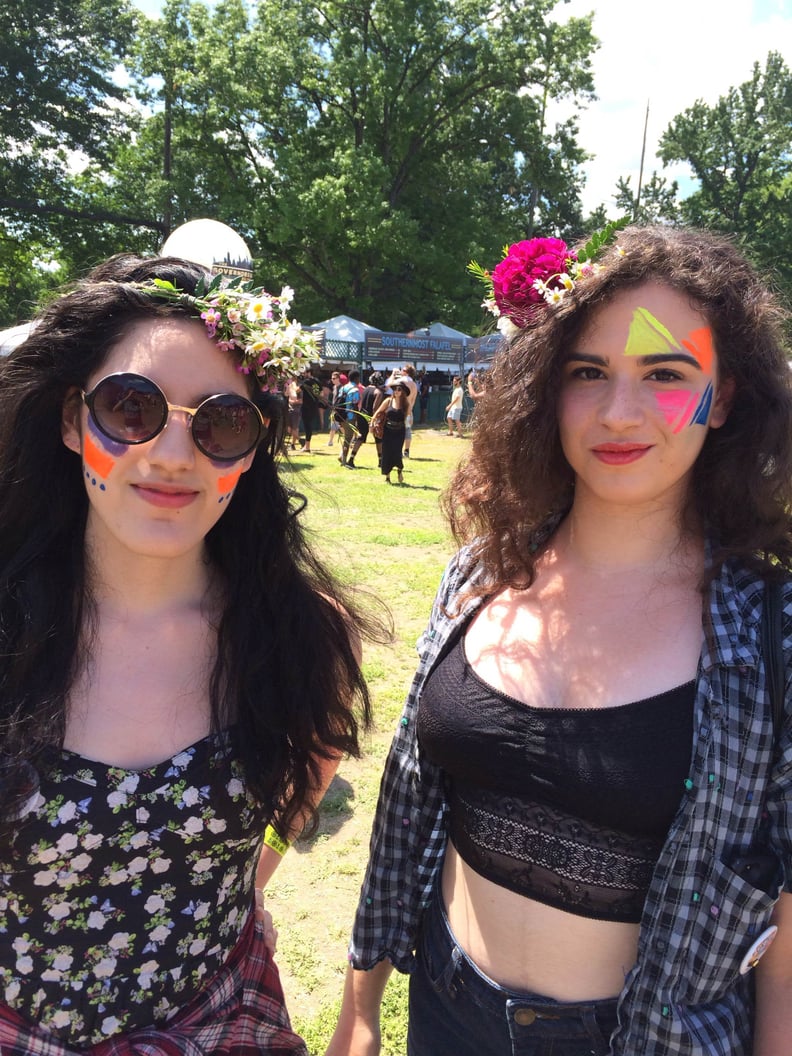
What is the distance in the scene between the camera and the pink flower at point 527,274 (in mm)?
1486

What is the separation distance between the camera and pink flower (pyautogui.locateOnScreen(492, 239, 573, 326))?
1.49 m

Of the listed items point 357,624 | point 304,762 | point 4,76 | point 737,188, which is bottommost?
point 304,762

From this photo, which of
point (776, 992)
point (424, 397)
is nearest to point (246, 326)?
point (776, 992)

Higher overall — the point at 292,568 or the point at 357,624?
the point at 292,568

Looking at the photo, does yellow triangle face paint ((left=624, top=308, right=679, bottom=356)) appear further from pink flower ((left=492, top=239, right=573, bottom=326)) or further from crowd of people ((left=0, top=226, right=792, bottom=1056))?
pink flower ((left=492, top=239, right=573, bottom=326))

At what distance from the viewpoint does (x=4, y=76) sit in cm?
1992

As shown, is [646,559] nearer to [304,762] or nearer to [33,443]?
[304,762]

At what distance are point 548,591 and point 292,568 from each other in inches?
24.3

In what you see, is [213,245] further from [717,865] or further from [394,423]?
[717,865]

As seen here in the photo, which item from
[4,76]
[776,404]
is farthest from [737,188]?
[776,404]

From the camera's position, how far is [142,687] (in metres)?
1.41

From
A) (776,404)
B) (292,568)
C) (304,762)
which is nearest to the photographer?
(776,404)

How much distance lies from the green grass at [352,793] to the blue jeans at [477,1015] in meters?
0.83

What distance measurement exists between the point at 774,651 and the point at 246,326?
44.9 inches
